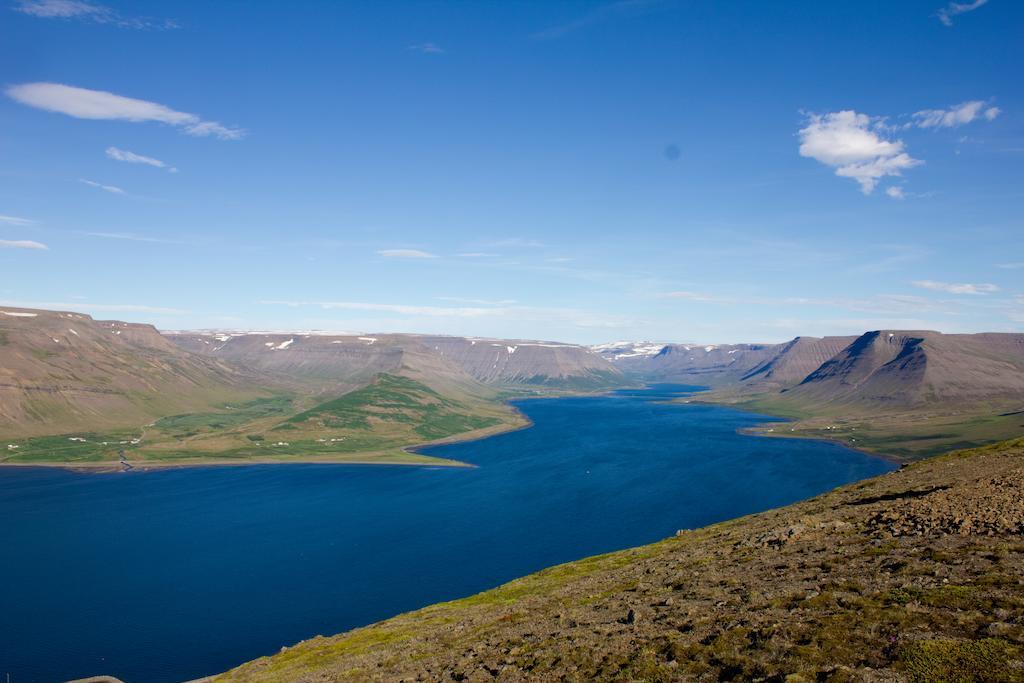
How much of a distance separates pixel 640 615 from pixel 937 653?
17.6 metres

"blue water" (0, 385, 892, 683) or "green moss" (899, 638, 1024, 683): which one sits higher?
"green moss" (899, 638, 1024, 683)

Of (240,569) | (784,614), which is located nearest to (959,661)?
(784,614)

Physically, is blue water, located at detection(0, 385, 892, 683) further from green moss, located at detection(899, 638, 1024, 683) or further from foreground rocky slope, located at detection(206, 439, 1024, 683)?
green moss, located at detection(899, 638, 1024, 683)

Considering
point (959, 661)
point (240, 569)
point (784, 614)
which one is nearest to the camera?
point (959, 661)

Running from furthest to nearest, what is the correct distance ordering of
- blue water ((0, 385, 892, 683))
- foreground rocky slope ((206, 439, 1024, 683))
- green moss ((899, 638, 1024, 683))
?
blue water ((0, 385, 892, 683)) < foreground rocky slope ((206, 439, 1024, 683)) < green moss ((899, 638, 1024, 683))

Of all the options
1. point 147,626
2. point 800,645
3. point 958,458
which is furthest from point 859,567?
point 147,626

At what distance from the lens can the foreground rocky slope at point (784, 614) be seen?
84.0 feet

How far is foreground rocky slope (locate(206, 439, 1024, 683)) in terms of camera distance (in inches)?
1008

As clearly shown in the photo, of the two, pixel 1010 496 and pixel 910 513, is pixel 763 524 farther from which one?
pixel 1010 496

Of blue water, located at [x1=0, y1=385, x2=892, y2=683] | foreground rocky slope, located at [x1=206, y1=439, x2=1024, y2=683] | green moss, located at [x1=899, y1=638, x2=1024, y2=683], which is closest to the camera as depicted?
green moss, located at [x1=899, y1=638, x2=1024, y2=683]

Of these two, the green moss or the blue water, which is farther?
the blue water

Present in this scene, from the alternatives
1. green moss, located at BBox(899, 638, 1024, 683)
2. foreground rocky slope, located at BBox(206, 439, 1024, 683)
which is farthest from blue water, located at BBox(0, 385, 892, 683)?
green moss, located at BBox(899, 638, 1024, 683)

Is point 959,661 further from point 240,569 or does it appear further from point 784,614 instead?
point 240,569

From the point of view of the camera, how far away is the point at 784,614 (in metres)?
32.0
